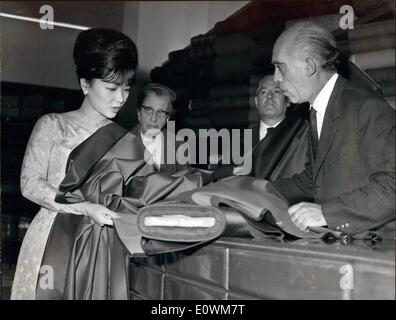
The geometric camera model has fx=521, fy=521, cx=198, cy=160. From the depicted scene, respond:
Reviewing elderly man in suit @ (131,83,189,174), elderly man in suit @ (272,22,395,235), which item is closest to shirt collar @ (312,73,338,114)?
elderly man in suit @ (272,22,395,235)

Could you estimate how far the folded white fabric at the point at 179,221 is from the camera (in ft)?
3.82

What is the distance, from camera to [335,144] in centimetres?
141

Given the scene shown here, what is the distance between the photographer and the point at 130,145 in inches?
69.9

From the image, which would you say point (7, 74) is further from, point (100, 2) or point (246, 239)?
point (246, 239)

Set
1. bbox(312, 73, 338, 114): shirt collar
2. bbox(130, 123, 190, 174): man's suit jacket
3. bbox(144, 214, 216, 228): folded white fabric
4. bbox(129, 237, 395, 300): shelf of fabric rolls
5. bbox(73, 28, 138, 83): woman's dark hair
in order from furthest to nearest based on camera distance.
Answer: bbox(130, 123, 190, 174): man's suit jacket
bbox(73, 28, 138, 83): woman's dark hair
bbox(312, 73, 338, 114): shirt collar
bbox(144, 214, 216, 228): folded white fabric
bbox(129, 237, 395, 300): shelf of fabric rolls

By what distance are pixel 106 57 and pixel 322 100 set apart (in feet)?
2.57

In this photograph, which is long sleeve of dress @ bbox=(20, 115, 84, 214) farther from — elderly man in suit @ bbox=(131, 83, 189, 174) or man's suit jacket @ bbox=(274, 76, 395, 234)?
man's suit jacket @ bbox=(274, 76, 395, 234)

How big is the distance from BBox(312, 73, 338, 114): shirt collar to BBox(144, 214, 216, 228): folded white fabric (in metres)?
0.58

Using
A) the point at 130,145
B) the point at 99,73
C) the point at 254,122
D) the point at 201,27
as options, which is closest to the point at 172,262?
the point at 130,145

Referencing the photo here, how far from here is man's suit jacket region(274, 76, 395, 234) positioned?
1229 mm

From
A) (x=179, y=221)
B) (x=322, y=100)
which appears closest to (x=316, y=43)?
(x=322, y=100)

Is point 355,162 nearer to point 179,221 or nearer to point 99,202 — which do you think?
point 179,221

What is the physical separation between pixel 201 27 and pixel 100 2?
0.58 m

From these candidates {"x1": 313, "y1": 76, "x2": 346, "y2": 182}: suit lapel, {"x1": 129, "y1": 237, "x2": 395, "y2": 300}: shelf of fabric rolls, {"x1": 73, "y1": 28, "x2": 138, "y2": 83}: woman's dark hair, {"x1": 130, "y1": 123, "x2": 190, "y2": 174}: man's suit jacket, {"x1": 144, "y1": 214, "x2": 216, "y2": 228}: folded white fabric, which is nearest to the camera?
{"x1": 129, "y1": 237, "x2": 395, "y2": 300}: shelf of fabric rolls
